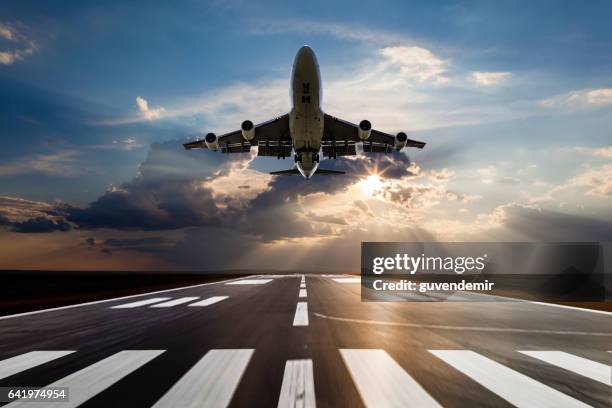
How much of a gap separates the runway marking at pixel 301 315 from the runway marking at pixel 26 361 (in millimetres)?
5677

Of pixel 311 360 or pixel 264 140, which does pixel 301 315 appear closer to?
pixel 311 360

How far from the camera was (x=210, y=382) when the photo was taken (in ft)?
18.4

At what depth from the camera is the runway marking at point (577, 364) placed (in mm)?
6141

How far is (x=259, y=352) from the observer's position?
24.7 feet

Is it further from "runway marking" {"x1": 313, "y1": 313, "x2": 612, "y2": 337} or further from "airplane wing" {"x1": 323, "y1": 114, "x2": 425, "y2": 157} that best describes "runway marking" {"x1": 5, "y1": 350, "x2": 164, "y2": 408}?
"airplane wing" {"x1": 323, "y1": 114, "x2": 425, "y2": 157}

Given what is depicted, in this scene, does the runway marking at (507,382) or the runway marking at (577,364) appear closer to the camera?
the runway marking at (507,382)

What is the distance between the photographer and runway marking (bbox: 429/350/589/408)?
4871 mm

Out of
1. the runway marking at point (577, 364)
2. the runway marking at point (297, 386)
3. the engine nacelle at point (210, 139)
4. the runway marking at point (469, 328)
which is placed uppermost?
the engine nacelle at point (210, 139)

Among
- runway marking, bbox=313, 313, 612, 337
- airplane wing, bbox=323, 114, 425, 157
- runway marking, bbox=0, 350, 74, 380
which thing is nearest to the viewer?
runway marking, bbox=0, 350, 74, 380

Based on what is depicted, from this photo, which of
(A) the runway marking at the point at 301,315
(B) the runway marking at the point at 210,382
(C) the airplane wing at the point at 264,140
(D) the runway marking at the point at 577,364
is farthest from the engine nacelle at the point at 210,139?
(D) the runway marking at the point at 577,364

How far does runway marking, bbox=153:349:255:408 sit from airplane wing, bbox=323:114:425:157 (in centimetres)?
2531

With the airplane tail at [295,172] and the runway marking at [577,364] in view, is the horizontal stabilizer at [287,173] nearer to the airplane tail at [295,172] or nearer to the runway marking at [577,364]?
the airplane tail at [295,172]

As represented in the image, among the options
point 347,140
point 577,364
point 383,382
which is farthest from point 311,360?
point 347,140

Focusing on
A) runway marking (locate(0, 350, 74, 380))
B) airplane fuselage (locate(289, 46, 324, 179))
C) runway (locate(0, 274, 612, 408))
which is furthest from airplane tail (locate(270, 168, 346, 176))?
runway marking (locate(0, 350, 74, 380))
